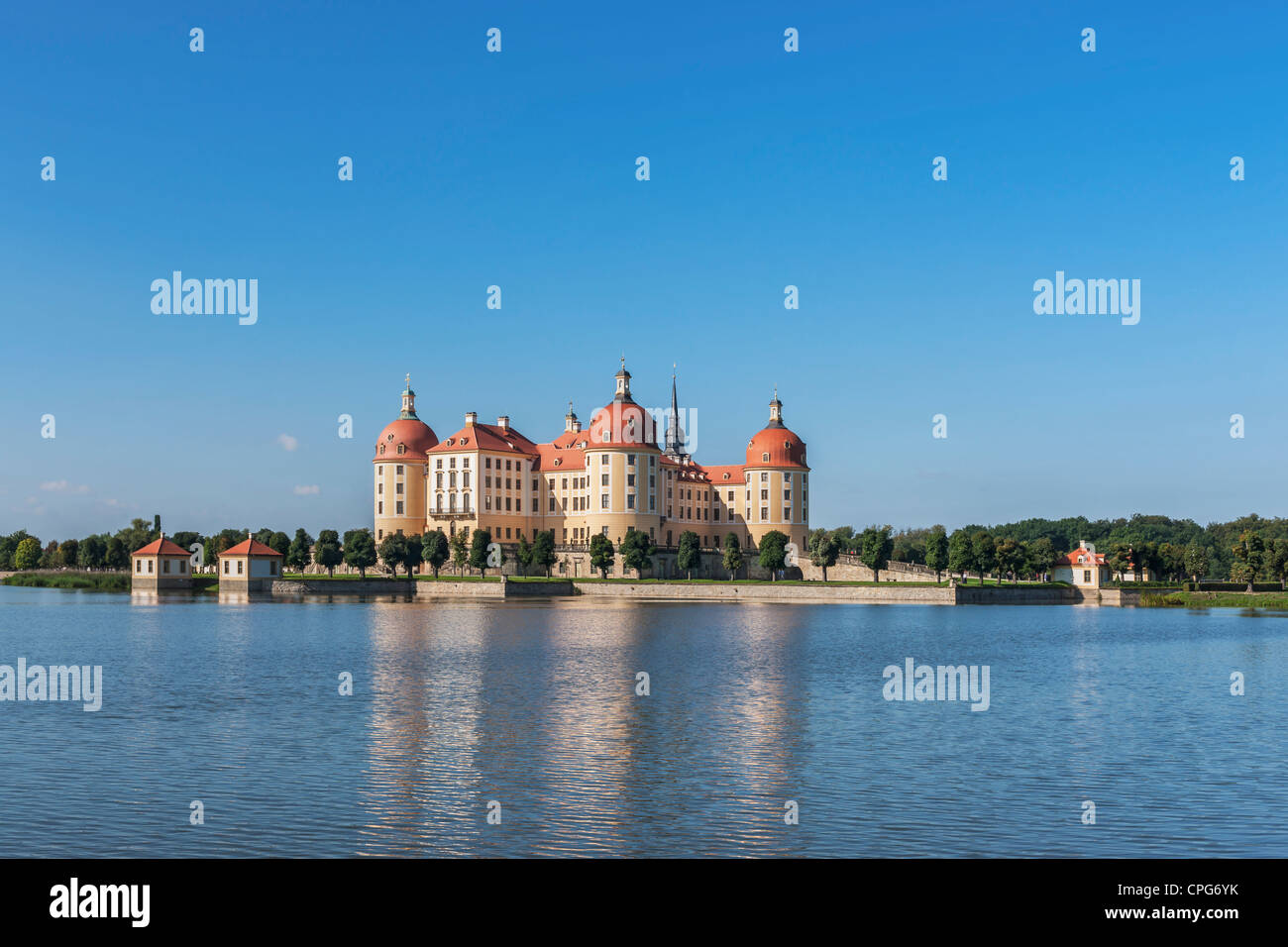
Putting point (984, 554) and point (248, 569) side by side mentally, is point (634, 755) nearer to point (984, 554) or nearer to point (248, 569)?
point (984, 554)

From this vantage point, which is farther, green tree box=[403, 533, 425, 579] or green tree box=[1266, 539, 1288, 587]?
green tree box=[403, 533, 425, 579]

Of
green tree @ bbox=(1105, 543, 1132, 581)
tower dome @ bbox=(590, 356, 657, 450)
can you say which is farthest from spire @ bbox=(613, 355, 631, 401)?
green tree @ bbox=(1105, 543, 1132, 581)

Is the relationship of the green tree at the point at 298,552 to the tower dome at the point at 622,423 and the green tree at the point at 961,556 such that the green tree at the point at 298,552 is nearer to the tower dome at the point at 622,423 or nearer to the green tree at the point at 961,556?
the tower dome at the point at 622,423

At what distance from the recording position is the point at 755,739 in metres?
26.4

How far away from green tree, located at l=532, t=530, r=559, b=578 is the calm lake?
77951 mm

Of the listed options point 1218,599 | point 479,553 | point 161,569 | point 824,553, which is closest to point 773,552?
point 824,553

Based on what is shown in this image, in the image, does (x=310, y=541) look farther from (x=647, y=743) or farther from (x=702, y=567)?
(x=647, y=743)

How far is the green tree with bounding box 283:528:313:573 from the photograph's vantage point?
136 meters

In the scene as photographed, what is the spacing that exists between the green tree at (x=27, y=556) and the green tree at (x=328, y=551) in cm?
7944

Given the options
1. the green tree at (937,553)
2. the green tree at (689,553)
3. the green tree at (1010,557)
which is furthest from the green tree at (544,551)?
the green tree at (1010,557)

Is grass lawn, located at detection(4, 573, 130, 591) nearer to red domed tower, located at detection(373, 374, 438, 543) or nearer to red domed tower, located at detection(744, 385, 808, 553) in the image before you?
red domed tower, located at detection(373, 374, 438, 543)

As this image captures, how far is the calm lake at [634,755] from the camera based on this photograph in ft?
56.5
